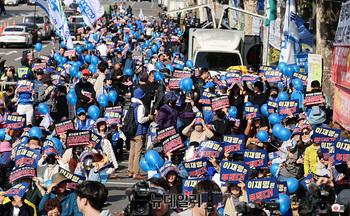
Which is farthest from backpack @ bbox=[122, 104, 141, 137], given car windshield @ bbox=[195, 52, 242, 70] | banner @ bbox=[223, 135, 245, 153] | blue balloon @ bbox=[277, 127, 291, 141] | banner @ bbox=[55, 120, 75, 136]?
car windshield @ bbox=[195, 52, 242, 70]

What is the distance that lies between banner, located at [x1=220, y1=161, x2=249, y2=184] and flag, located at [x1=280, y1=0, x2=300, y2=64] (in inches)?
452

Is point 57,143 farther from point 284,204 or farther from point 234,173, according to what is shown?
point 284,204

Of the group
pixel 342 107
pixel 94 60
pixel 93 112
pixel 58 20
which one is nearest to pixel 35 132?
pixel 93 112

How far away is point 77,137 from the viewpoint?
979 centimetres

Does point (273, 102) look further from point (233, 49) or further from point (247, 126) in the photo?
point (233, 49)

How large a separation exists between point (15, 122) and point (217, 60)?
28.9 feet

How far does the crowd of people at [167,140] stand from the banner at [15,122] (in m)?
0.02

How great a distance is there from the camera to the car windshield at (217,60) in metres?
19.0

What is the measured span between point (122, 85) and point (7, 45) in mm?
23821

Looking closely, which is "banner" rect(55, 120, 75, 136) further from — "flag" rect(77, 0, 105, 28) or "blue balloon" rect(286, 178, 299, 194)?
"flag" rect(77, 0, 105, 28)

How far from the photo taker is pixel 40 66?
1781 cm

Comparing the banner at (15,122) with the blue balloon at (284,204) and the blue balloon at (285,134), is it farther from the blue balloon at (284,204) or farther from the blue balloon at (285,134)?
the blue balloon at (284,204)

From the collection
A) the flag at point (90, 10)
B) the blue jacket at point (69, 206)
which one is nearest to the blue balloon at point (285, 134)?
the blue jacket at point (69, 206)

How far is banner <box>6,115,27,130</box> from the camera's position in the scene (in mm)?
11438
